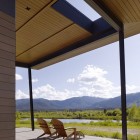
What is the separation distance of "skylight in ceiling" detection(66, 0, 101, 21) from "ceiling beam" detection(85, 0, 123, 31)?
0.66 meters


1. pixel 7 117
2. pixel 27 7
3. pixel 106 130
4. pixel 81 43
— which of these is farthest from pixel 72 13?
pixel 106 130

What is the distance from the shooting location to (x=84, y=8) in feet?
22.5

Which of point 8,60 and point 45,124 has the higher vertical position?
point 8,60

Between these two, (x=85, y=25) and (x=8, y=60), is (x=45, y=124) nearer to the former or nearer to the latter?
(x=85, y=25)

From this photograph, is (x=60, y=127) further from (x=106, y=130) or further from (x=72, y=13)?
(x=106, y=130)

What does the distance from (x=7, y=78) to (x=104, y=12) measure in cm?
288

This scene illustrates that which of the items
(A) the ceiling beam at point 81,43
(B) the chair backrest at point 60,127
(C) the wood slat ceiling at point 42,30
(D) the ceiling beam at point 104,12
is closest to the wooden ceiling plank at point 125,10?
(D) the ceiling beam at point 104,12


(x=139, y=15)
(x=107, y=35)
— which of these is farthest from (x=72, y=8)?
(x=139, y=15)

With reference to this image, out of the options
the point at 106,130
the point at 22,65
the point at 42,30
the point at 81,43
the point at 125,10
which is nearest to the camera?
the point at 125,10

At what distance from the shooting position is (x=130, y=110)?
30.5 m

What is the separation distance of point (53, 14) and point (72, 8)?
64cm

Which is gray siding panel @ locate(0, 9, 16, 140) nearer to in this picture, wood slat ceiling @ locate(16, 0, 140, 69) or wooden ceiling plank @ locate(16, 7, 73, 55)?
wood slat ceiling @ locate(16, 0, 140, 69)

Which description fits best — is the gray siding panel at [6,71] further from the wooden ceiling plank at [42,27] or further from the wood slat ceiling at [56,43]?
the wood slat ceiling at [56,43]

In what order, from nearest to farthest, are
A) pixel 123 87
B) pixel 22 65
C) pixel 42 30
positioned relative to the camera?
pixel 123 87 < pixel 42 30 < pixel 22 65
